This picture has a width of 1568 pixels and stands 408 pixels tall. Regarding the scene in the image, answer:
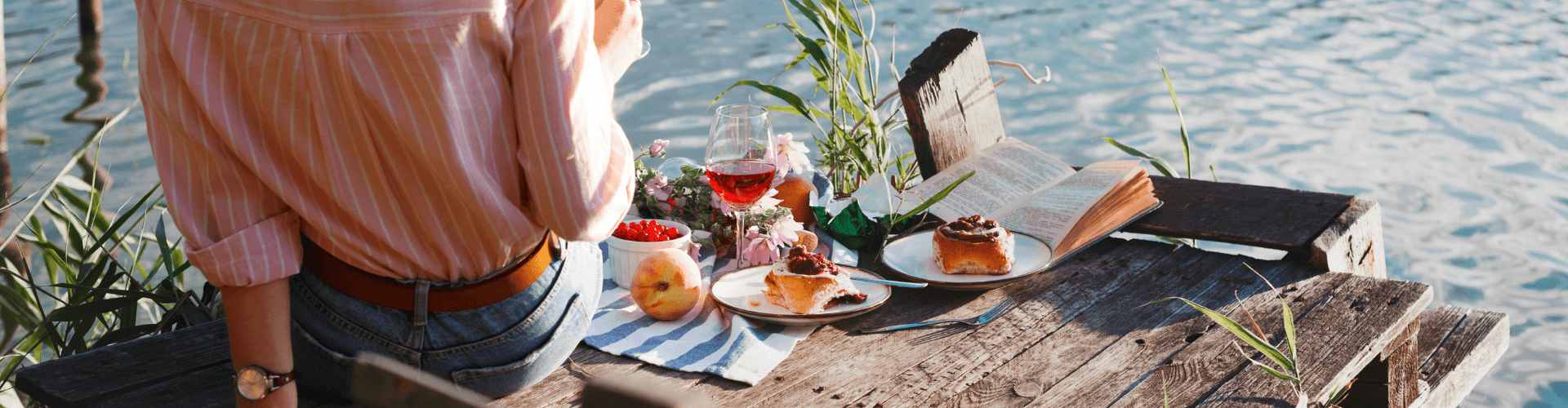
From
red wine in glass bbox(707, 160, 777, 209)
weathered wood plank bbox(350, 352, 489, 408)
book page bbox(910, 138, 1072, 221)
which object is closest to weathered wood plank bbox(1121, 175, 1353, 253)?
book page bbox(910, 138, 1072, 221)

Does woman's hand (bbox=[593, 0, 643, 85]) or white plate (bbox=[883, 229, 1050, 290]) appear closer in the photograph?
woman's hand (bbox=[593, 0, 643, 85])

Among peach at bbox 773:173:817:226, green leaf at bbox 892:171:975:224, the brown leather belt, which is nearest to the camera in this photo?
the brown leather belt

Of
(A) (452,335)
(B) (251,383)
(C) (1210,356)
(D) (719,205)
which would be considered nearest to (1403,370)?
(C) (1210,356)

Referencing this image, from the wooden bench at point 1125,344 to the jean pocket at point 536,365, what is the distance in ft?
0.12

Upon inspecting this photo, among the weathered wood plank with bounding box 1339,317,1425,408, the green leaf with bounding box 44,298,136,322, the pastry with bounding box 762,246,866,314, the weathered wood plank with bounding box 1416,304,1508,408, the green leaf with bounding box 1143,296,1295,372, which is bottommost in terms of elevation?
the weathered wood plank with bounding box 1416,304,1508,408

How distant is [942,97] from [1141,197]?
0.53 m

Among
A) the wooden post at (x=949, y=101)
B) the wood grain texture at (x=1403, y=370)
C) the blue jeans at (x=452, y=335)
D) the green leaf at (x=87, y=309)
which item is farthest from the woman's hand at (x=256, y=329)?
the wood grain texture at (x=1403, y=370)

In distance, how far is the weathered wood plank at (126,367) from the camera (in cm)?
142

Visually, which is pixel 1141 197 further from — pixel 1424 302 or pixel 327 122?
pixel 327 122

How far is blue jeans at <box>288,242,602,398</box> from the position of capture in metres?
1.28

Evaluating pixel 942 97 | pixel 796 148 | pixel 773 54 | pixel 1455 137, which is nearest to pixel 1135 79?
pixel 1455 137

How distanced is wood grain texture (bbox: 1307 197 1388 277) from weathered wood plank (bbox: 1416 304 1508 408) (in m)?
0.19

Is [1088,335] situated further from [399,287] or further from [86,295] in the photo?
[86,295]

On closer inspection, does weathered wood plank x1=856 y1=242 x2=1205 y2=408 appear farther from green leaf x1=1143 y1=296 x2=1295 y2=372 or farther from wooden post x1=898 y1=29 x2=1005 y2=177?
wooden post x1=898 y1=29 x2=1005 y2=177
